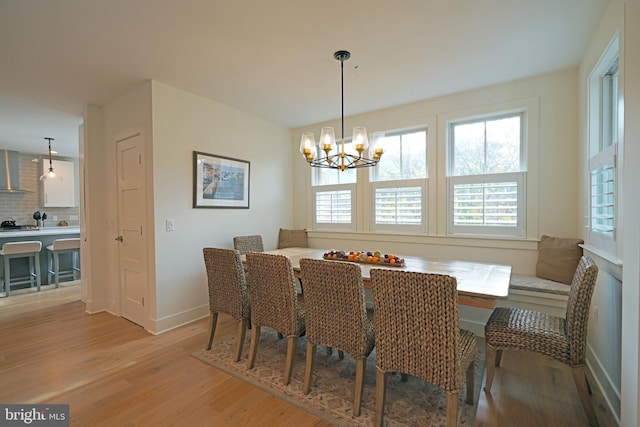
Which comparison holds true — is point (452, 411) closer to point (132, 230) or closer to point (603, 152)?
point (603, 152)

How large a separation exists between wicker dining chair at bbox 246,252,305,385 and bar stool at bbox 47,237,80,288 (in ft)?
14.5

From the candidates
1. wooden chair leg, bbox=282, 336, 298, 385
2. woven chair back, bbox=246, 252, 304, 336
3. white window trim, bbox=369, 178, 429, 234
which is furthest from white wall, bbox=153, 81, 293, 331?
wooden chair leg, bbox=282, 336, 298, 385

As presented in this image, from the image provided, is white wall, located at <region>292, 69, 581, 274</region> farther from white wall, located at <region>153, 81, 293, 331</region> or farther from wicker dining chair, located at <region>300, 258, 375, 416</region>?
white wall, located at <region>153, 81, 293, 331</region>

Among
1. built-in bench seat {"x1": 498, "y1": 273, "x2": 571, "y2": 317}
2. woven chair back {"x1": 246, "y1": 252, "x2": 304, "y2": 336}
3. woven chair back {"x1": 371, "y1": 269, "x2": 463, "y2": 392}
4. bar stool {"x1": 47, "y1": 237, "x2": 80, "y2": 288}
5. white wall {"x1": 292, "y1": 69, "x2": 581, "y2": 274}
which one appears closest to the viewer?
woven chair back {"x1": 371, "y1": 269, "x2": 463, "y2": 392}

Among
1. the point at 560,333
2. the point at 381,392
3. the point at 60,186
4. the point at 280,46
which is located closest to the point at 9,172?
the point at 60,186

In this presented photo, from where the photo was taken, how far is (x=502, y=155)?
3.26 m

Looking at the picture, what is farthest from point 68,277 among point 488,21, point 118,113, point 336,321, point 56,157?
point 488,21

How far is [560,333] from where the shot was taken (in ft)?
6.04

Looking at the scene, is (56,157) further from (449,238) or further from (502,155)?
(502,155)

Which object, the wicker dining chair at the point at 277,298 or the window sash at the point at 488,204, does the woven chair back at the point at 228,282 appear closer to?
the wicker dining chair at the point at 277,298

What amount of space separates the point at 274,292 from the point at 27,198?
708 cm

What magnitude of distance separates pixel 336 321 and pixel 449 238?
2173 mm

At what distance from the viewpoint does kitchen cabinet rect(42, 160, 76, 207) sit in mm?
6293

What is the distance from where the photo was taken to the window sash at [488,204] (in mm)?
3129
